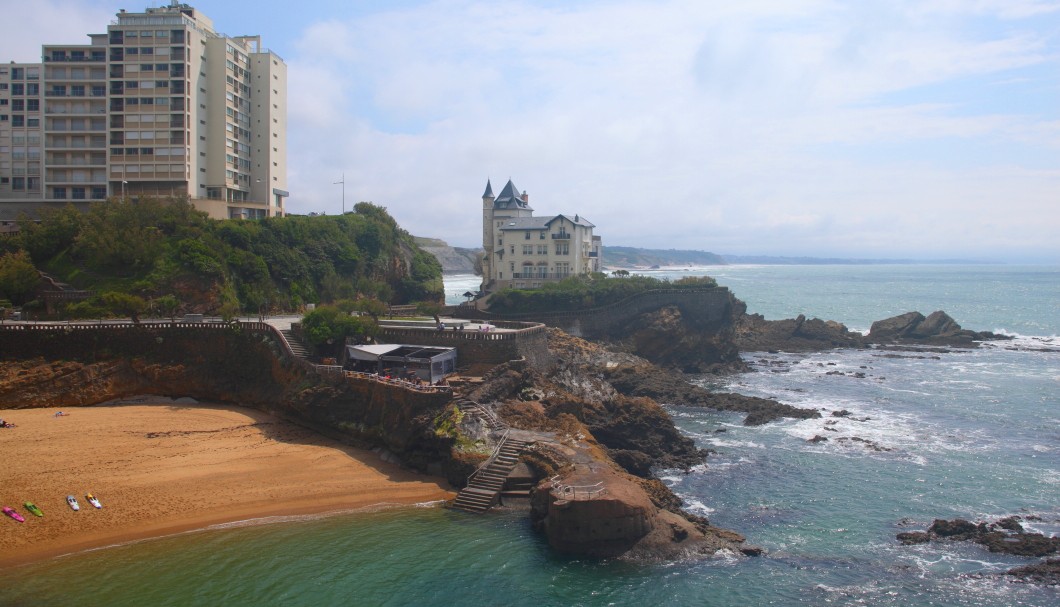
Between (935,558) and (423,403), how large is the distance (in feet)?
69.7

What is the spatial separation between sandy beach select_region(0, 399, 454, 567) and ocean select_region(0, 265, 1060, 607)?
1.35m

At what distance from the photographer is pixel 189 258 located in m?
54.6

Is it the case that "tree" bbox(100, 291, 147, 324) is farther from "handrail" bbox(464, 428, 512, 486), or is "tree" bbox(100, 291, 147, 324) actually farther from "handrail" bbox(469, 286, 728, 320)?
"handrail" bbox(464, 428, 512, 486)

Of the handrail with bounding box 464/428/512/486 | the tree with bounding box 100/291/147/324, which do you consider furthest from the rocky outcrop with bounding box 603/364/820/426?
the tree with bounding box 100/291/147/324

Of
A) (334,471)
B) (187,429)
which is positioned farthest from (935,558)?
(187,429)

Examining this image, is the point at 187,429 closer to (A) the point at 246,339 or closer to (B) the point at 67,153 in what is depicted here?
(A) the point at 246,339

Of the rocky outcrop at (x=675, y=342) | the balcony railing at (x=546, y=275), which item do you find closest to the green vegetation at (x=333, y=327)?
the rocky outcrop at (x=675, y=342)

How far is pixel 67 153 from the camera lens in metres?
66.1

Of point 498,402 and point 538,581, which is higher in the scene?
point 498,402

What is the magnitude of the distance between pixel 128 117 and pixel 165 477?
4457cm

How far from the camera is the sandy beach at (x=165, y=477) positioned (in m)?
28.0

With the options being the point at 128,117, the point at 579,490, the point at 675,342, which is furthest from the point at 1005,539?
the point at 128,117

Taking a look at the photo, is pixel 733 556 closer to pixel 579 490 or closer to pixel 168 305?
pixel 579 490

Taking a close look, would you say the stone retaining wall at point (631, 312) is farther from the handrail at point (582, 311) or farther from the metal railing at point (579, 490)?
the metal railing at point (579, 490)
